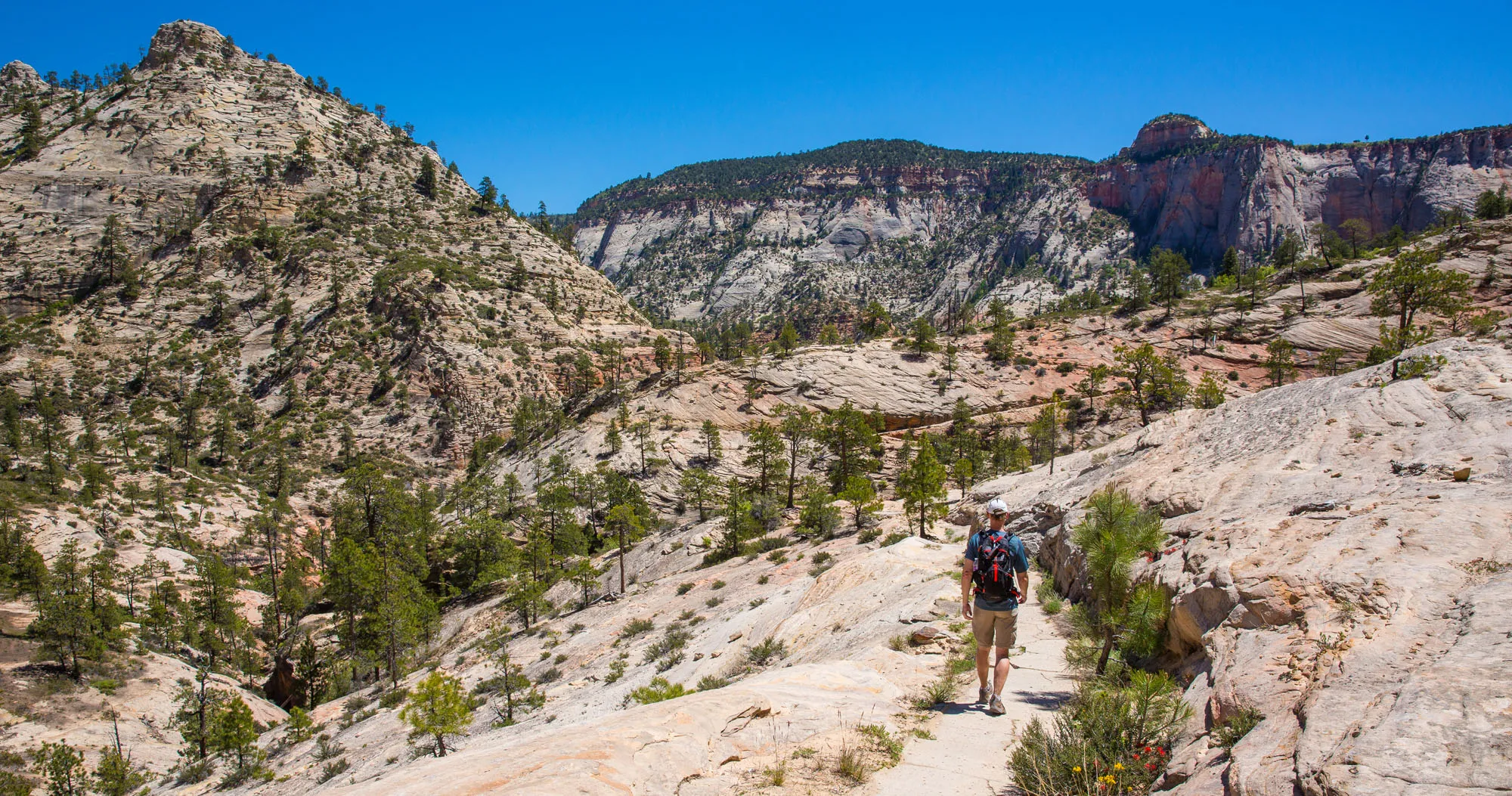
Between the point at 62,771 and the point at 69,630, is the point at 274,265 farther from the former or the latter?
the point at 62,771

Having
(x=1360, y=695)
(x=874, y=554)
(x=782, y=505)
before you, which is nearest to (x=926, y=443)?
(x=874, y=554)

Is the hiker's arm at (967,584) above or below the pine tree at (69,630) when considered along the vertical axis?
above

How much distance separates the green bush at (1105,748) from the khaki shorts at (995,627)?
1.35 metres

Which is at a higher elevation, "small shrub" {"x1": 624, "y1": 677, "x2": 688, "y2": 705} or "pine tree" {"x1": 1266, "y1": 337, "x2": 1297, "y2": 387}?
"pine tree" {"x1": 1266, "y1": 337, "x2": 1297, "y2": 387}

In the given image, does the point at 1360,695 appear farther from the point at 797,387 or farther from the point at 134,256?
the point at 134,256

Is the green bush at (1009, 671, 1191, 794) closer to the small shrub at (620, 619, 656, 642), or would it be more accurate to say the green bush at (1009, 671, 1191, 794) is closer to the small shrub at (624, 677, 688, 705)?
the small shrub at (624, 677, 688, 705)

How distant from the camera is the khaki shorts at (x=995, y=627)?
8531 mm

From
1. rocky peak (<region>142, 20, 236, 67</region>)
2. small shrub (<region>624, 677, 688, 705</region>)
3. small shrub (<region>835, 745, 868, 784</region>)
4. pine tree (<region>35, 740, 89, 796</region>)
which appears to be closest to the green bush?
small shrub (<region>835, 745, 868, 784</region>)

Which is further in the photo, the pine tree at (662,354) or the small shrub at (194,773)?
the pine tree at (662,354)

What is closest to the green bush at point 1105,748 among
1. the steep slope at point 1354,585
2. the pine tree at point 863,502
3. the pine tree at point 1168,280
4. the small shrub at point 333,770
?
the steep slope at point 1354,585

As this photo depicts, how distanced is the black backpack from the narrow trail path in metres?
1.46

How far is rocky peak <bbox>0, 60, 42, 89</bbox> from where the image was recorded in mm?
129875

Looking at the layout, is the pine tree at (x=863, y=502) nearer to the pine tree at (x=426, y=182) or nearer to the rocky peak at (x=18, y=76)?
the pine tree at (x=426, y=182)

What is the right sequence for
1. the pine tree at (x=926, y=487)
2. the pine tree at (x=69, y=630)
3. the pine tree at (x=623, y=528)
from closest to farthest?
the pine tree at (x=926, y=487)
the pine tree at (x=69, y=630)
the pine tree at (x=623, y=528)
